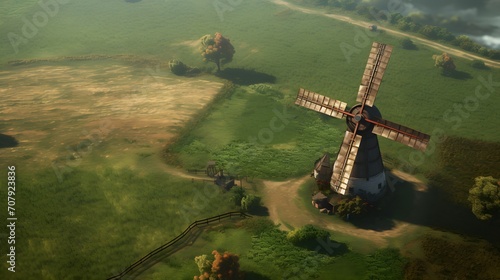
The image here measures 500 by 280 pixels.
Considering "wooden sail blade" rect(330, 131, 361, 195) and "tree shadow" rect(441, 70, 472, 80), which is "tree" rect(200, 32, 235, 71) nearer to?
"wooden sail blade" rect(330, 131, 361, 195)

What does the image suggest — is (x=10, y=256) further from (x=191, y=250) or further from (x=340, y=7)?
(x=340, y=7)

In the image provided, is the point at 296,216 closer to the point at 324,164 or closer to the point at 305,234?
the point at 305,234

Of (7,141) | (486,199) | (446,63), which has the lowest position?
(7,141)

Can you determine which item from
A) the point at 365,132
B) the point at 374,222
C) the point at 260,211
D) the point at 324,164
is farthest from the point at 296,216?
the point at 365,132

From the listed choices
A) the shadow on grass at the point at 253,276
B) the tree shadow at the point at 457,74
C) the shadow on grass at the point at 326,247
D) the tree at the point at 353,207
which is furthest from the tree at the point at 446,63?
the shadow on grass at the point at 253,276

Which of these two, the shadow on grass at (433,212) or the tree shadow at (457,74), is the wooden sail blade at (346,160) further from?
the tree shadow at (457,74)

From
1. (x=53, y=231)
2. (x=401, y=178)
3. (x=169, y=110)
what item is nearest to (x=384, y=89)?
(x=401, y=178)

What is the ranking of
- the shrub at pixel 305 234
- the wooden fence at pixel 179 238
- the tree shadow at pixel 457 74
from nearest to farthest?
the wooden fence at pixel 179 238, the shrub at pixel 305 234, the tree shadow at pixel 457 74
